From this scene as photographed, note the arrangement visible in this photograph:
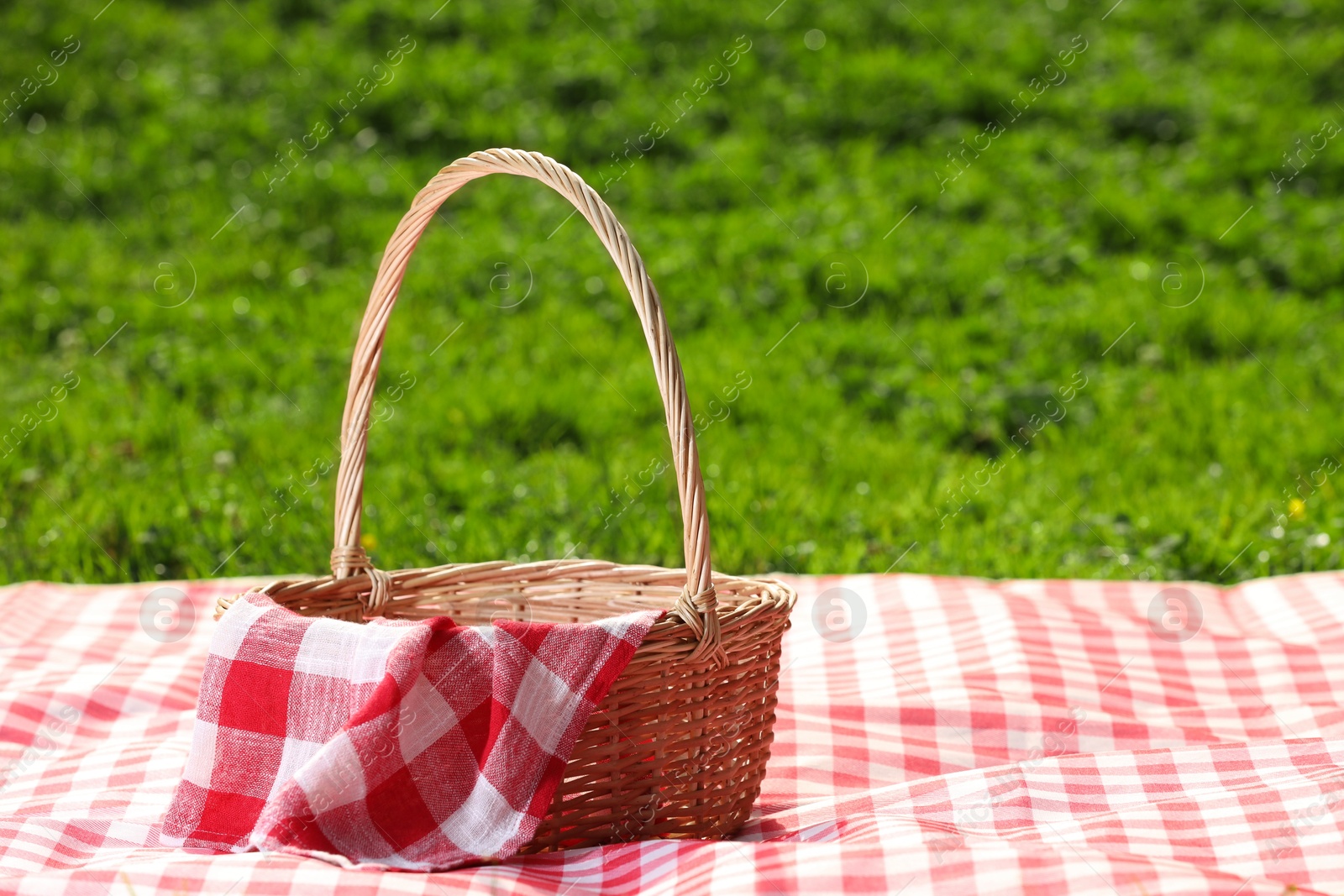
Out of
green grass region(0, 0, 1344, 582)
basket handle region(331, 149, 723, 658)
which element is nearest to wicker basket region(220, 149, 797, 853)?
basket handle region(331, 149, 723, 658)

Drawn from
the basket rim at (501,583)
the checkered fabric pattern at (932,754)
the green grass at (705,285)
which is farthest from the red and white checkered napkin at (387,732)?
the green grass at (705,285)

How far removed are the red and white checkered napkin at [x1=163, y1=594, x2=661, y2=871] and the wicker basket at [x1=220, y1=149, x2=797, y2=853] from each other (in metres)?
0.07

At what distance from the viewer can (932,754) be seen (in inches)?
86.8

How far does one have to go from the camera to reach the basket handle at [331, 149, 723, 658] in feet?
5.49

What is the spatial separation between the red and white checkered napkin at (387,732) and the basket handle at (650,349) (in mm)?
95

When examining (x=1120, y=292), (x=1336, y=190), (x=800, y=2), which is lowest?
(x=1120, y=292)

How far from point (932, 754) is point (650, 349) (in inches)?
39.0

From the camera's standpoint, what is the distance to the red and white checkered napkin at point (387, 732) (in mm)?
1598

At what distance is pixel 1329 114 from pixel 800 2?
276 cm

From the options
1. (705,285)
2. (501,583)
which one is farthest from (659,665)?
(705,285)

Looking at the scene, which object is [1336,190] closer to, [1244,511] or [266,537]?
[1244,511]

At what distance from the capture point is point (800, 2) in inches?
255

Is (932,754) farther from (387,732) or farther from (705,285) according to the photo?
(705,285)

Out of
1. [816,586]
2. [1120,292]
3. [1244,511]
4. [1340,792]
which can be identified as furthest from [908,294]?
[1340,792]
